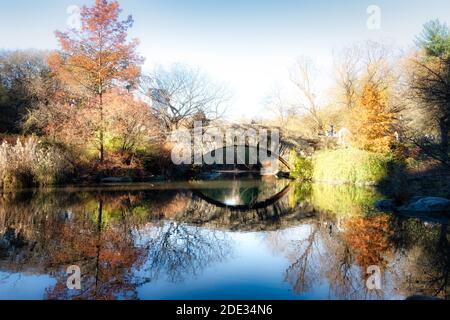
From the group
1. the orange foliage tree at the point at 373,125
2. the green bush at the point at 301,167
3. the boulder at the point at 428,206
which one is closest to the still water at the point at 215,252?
the boulder at the point at 428,206

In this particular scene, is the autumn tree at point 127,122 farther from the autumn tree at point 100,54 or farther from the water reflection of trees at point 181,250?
the water reflection of trees at point 181,250

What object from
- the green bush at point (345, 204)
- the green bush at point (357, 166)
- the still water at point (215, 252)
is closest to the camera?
the still water at point (215, 252)

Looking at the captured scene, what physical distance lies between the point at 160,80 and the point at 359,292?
25.3 m

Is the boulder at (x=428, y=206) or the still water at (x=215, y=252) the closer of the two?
the still water at (x=215, y=252)

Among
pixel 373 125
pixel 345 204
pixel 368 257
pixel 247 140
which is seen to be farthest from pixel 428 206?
pixel 247 140

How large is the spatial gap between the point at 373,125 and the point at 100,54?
13862 mm

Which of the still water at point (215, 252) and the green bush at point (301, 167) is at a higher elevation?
the green bush at point (301, 167)

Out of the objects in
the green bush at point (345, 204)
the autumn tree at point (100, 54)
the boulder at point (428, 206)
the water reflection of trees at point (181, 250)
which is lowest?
the water reflection of trees at point (181, 250)

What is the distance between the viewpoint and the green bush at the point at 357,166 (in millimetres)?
16422

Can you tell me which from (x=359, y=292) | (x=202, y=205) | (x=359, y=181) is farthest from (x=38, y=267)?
(x=359, y=181)

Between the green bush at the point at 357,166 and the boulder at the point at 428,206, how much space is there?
7.51 meters

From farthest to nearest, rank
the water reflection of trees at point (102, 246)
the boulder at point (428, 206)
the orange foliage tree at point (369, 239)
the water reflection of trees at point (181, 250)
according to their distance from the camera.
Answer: the boulder at point (428, 206), the orange foliage tree at point (369, 239), the water reflection of trees at point (181, 250), the water reflection of trees at point (102, 246)

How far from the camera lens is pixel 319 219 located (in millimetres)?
7961
